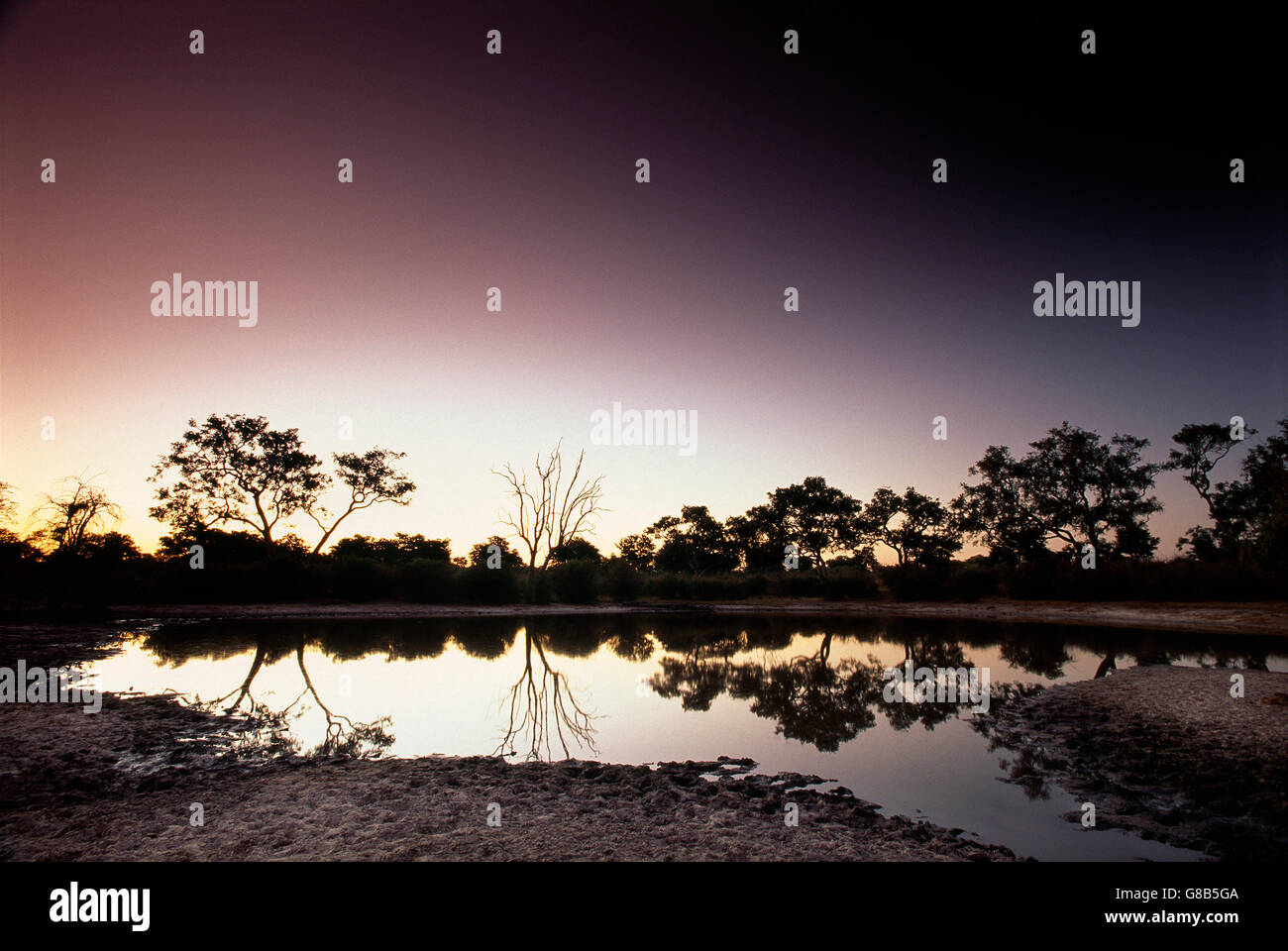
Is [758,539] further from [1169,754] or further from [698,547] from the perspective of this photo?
[1169,754]

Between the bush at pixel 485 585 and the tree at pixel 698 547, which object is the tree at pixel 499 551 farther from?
the tree at pixel 698 547

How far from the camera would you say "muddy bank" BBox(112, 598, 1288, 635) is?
27.1 metres

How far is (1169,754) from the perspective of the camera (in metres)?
7.91

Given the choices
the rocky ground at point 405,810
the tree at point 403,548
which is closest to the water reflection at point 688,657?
the rocky ground at point 405,810

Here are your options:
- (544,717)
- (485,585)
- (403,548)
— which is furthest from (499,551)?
(544,717)

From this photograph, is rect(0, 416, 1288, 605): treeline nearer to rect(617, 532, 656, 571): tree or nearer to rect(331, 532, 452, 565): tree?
rect(331, 532, 452, 565): tree

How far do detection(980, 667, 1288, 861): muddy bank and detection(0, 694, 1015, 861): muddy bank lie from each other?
2231mm

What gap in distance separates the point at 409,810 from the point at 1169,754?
366 inches

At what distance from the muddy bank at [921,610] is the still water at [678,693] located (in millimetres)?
4236

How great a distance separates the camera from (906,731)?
9.44m

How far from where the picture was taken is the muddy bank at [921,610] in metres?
27.1

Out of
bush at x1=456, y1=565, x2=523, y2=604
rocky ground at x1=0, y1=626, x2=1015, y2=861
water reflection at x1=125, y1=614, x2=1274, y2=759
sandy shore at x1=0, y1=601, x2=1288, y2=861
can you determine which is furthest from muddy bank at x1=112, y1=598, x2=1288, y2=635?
rocky ground at x1=0, y1=626, x2=1015, y2=861
